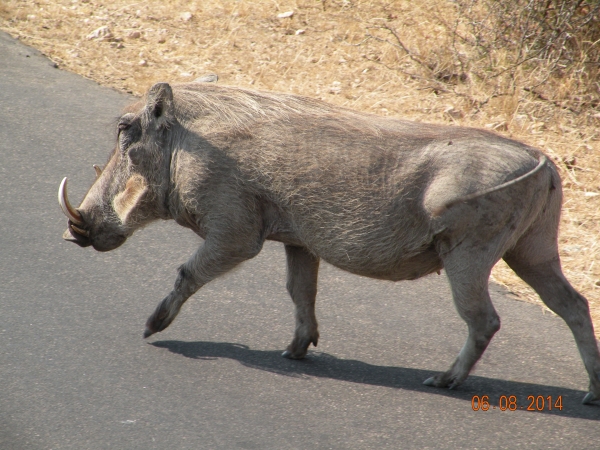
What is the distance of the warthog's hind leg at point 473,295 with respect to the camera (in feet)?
11.1

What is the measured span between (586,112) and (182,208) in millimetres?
4515

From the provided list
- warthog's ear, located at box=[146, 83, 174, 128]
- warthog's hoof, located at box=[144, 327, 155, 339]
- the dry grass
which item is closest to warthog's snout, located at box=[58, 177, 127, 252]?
warthog's hoof, located at box=[144, 327, 155, 339]

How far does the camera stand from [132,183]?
402 cm

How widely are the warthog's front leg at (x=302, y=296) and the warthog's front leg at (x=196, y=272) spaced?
0.95 ft

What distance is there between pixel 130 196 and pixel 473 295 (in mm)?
1744

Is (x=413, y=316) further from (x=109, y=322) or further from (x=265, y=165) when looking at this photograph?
(x=109, y=322)

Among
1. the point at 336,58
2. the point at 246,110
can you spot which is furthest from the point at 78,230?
the point at 336,58

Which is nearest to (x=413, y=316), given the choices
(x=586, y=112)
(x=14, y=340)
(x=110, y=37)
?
(x=14, y=340)

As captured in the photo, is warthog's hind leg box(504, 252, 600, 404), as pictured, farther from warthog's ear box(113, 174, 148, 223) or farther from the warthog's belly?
warthog's ear box(113, 174, 148, 223)

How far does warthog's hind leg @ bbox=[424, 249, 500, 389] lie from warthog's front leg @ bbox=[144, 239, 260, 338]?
3.09ft
